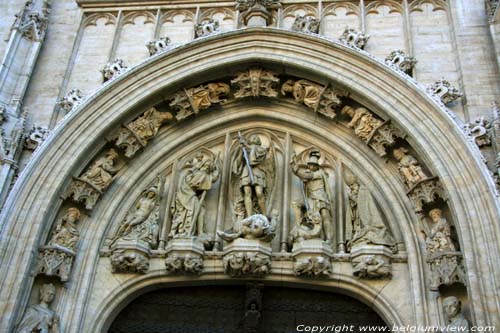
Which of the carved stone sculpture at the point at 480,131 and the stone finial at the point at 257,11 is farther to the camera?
the stone finial at the point at 257,11

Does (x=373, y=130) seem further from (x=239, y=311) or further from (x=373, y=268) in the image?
(x=239, y=311)

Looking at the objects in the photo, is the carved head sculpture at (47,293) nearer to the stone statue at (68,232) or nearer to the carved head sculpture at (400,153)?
the stone statue at (68,232)

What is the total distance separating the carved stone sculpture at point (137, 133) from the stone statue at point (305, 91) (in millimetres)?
1906

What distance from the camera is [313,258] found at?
759cm

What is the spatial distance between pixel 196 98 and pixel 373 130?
2528 mm

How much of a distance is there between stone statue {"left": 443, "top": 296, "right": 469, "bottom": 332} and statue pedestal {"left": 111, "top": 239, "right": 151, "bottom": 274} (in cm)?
360

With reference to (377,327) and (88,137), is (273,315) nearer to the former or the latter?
(377,327)

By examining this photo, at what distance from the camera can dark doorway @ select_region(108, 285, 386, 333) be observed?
25.4ft

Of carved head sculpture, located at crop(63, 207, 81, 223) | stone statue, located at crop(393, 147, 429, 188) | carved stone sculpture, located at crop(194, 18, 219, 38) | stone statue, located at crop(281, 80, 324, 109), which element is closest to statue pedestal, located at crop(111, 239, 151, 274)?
carved head sculpture, located at crop(63, 207, 81, 223)

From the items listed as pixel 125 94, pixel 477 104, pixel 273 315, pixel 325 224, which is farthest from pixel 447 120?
pixel 125 94

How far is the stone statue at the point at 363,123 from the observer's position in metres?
8.36

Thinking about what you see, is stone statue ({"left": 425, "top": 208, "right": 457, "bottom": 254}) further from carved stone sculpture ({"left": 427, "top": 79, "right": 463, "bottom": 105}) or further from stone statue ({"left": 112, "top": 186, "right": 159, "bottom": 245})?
stone statue ({"left": 112, "top": 186, "right": 159, "bottom": 245})

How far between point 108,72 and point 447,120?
182 inches

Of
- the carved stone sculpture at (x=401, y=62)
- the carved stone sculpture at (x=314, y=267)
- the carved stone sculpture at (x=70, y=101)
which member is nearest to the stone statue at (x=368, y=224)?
the carved stone sculpture at (x=314, y=267)
